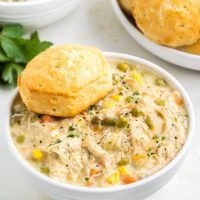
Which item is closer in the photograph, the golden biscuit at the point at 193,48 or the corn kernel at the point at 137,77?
the corn kernel at the point at 137,77

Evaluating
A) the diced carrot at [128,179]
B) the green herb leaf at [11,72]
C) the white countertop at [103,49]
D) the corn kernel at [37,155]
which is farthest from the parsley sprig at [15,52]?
the diced carrot at [128,179]

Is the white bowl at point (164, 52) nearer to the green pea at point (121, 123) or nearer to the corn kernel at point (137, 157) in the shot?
the green pea at point (121, 123)

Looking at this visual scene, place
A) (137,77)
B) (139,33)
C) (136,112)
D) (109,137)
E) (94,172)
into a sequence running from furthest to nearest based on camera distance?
1. (139,33)
2. (137,77)
3. (136,112)
4. (109,137)
5. (94,172)

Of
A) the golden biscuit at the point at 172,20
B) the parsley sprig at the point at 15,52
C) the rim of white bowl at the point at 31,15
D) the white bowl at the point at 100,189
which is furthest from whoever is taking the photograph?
the rim of white bowl at the point at 31,15

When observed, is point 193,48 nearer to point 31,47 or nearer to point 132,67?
point 132,67

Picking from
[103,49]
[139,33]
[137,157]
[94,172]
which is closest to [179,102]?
[137,157]

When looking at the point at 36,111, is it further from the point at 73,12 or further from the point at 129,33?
the point at 73,12
